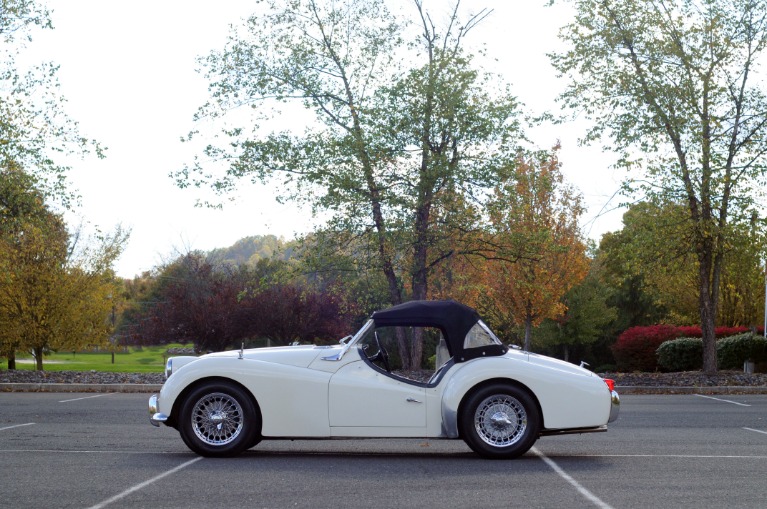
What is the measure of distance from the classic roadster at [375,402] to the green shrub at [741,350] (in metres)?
23.3

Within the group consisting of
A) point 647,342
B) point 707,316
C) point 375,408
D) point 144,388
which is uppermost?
point 707,316

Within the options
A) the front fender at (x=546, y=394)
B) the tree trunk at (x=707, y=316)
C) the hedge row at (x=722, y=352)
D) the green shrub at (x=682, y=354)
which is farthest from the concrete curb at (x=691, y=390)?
the front fender at (x=546, y=394)

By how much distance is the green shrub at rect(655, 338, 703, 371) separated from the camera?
106 ft

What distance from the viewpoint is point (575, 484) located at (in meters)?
7.61

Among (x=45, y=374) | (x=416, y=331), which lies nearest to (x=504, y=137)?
(x=416, y=331)

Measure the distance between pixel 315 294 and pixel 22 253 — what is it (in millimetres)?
11680

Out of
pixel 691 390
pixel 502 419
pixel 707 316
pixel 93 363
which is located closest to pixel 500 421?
pixel 502 419

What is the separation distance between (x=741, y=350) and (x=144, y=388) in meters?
19.7

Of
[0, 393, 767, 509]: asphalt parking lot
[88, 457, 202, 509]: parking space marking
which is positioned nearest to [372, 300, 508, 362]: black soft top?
[0, 393, 767, 509]: asphalt parking lot

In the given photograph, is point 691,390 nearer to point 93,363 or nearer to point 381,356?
point 381,356

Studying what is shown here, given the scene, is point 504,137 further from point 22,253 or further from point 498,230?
point 22,253

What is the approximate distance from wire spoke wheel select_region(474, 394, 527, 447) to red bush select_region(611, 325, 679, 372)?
2914cm

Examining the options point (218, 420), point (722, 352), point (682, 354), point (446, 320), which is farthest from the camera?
point (682, 354)

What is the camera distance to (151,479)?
25.4 ft
